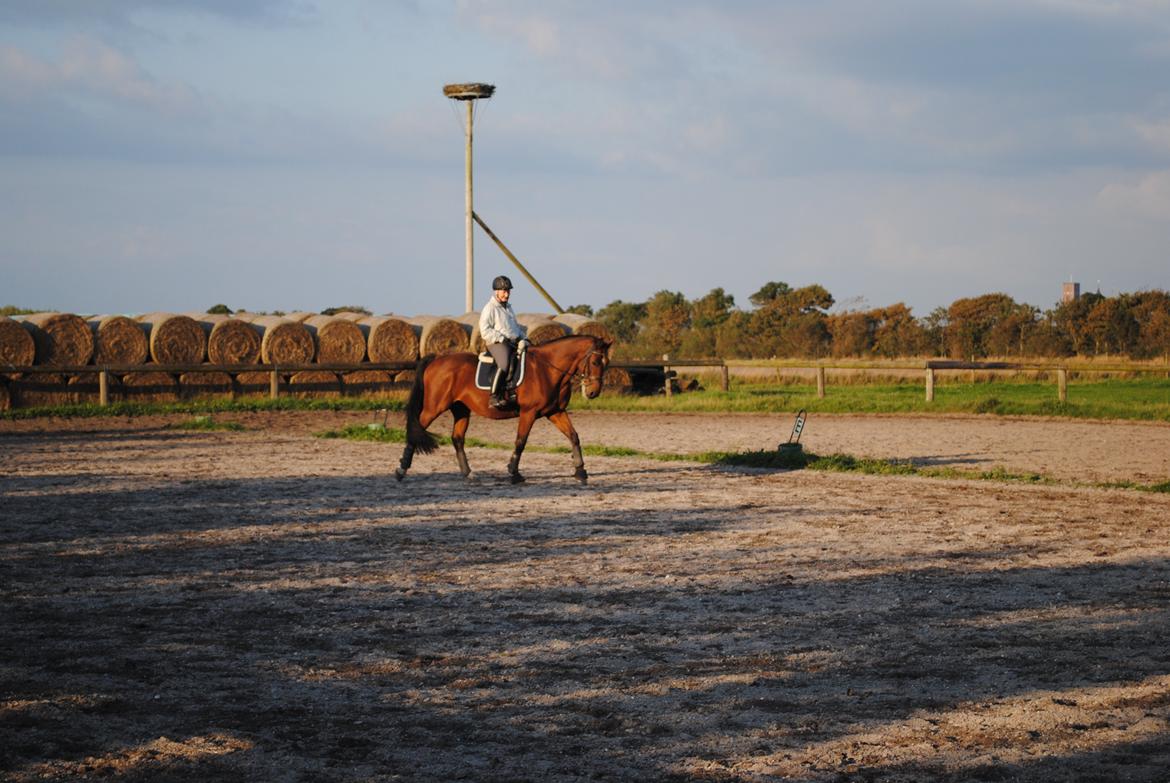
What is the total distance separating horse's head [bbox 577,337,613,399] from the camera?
15.5m

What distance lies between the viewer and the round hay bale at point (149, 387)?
1123 inches

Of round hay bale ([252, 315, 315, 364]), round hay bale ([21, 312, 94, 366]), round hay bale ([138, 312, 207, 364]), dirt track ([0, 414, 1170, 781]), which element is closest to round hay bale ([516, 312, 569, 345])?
round hay bale ([252, 315, 315, 364])

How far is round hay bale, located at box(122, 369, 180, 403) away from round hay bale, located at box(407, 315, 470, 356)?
6.35 metres

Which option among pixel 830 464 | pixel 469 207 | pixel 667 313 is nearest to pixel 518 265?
pixel 469 207

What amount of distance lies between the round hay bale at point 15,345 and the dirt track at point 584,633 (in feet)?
44.5

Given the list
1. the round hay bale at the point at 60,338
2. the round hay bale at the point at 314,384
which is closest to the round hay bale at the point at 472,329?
the round hay bale at the point at 314,384

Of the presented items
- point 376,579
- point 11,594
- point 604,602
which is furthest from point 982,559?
point 11,594

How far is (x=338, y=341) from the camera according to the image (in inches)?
1231

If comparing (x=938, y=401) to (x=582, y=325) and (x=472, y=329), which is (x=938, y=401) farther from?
(x=472, y=329)

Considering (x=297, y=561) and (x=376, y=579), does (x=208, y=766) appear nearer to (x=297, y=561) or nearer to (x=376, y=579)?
(x=376, y=579)

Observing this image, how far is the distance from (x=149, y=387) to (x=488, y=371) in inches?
622

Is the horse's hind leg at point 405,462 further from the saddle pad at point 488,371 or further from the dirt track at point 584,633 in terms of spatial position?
the saddle pad at point 488,371

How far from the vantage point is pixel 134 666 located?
21.4 feet

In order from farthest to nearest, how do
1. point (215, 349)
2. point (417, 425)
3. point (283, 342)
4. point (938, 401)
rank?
point (283, 342) < point (215, 349) < point (938, 401) < point (417, 425)
